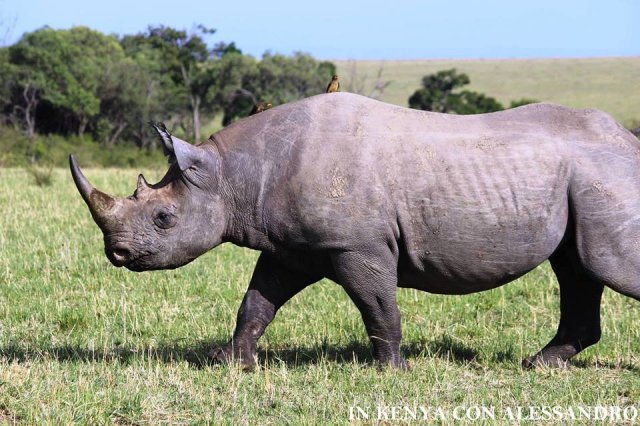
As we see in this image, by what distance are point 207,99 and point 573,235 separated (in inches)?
2016

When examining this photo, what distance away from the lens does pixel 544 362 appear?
7.21 metres

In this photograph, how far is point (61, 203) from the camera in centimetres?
1675

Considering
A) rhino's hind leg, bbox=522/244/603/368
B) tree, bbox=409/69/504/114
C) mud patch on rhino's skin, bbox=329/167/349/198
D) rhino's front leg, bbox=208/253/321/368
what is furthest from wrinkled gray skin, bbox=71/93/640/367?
tree, bbox=409/69/504/114

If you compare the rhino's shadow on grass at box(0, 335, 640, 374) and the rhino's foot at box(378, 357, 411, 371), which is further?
the rhino's shadow on grass at box(0, 335, 640, 374)

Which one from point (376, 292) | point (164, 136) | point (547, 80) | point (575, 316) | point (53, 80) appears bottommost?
point (575, 316)

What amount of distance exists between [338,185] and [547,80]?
288 feet

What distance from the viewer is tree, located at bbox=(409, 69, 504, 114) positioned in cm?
5166

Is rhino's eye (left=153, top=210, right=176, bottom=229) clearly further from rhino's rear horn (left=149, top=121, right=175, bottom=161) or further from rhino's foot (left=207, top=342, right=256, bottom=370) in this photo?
rhino's foot (left=207, top=342, right=256, bottom=370)

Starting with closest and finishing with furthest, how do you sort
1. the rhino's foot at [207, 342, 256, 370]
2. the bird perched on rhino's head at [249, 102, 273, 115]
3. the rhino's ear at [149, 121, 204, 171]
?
the rhino's ear at [149, 121, 204, 171]
the rhino's foot at [207, 342, 256, 370]
the bird perched on rhino's head at [249, 102, 273, 115]

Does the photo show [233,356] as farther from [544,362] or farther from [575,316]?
[575,316]

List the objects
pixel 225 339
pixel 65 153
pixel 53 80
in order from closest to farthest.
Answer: pixel 225 339, pixel 65 153, pixel 53 80

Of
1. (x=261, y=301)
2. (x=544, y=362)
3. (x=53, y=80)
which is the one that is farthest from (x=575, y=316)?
(x=53, y=80)

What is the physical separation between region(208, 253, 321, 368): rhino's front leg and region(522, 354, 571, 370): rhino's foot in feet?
5.52

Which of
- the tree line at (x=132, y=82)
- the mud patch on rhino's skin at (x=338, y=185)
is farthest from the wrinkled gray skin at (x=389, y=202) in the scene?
the tree line at (x=132, y=82)
